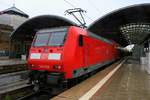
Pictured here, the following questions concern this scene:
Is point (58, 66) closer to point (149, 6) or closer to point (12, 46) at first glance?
point (149, 6)

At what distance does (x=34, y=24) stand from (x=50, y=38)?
2808cm

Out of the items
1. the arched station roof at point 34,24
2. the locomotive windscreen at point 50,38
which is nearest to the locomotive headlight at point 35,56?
the locomotive windscreen at point 50,38

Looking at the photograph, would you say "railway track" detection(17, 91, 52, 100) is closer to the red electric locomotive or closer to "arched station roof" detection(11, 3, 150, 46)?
the red electric locomotive

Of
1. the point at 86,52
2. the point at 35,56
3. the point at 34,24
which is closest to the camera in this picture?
the point at 35,56

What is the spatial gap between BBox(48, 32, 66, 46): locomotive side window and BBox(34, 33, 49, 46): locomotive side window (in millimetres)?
294

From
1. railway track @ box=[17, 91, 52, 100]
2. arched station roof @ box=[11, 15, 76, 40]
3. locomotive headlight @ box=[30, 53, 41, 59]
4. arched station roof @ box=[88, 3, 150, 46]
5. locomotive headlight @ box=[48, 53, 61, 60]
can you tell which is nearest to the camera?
locomotive headlight @ box=[48, 53, 61, 60]

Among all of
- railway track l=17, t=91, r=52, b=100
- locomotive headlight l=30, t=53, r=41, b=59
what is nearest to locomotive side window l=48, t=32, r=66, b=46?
locomotive headlight l=30, t=53, r=41, b=59

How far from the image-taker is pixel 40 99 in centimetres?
1142

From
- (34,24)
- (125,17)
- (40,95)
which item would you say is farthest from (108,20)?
(40,95)

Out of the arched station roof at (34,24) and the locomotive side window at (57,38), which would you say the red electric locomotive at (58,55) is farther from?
the arched station roof at (34,24)

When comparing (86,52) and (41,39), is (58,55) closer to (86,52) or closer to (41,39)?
(41,39)

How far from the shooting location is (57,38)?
11.6 metres

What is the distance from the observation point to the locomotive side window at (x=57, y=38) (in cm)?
1129

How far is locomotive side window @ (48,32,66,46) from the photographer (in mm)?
11289
